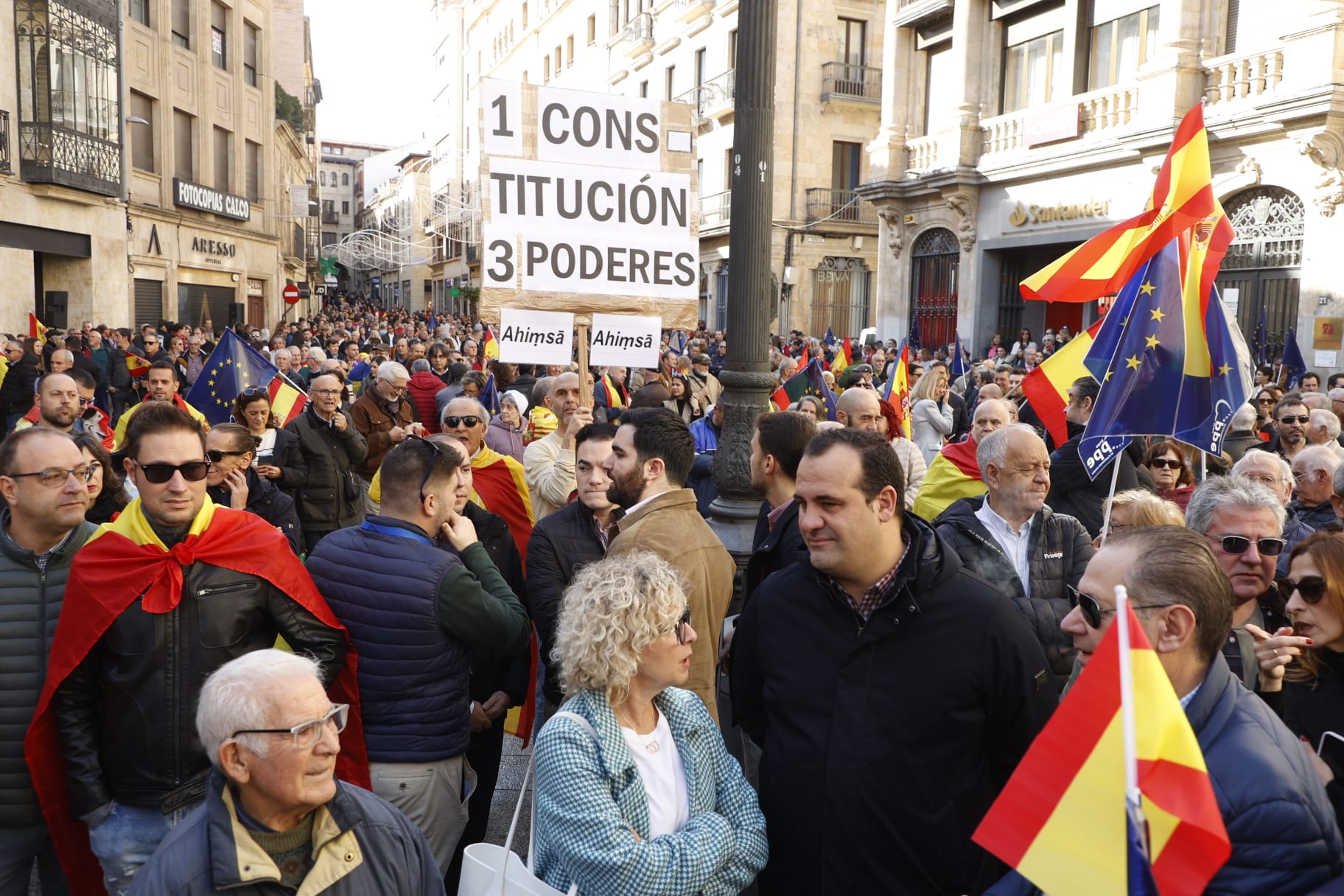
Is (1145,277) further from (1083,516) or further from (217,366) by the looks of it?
(217,366)

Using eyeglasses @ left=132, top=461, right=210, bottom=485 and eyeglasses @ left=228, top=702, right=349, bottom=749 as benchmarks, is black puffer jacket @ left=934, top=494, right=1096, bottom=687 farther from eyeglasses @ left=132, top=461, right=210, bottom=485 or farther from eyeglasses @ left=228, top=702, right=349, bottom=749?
eyeglasses @ left=132, top=461, right=210, bottom=485

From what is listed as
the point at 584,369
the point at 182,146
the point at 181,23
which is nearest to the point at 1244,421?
the point at 584,369

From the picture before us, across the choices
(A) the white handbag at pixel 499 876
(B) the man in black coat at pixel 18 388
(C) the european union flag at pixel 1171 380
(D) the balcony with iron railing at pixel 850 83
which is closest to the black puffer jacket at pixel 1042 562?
(C) the european union flag at pixel 1171 380

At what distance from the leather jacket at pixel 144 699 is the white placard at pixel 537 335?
9.01 feet

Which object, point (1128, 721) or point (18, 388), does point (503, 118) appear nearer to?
point (1128, 721)

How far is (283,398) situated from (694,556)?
18.0 feet

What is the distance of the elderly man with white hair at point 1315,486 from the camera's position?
505cm

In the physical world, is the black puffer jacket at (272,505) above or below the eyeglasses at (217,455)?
below

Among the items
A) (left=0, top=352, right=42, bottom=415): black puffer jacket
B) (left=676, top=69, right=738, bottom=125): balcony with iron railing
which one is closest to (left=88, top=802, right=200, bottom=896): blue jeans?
(left=0, top=352, right=42, bottom=415): black puffer jacket

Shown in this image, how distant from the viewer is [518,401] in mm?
7840

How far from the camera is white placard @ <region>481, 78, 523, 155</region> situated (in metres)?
5.71

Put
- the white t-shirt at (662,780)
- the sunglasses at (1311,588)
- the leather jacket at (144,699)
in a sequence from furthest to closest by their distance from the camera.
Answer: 1. the leather jacket at (144,699)
2. the sunglasses at (1311,588)
3. the white t-shirt at (662,780)

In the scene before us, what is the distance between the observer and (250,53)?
3294 cm

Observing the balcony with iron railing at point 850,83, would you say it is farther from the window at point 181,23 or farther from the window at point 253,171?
the window at point 181,23
